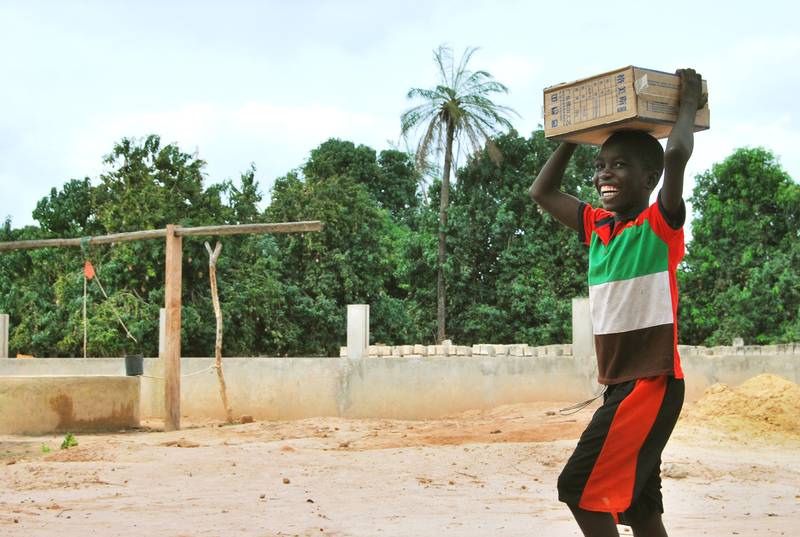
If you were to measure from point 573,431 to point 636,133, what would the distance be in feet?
24.2

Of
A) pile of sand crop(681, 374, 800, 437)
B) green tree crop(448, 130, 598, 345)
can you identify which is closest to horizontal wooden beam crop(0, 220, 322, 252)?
pile of sand crop(681, 374, 800, 437)

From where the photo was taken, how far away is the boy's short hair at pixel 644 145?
218 cm

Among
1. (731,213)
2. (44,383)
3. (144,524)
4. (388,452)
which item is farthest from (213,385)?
(731,213)

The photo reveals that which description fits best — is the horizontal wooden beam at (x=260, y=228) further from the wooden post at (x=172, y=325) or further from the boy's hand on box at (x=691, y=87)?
the boy's hand on box at (x=691, y=87)

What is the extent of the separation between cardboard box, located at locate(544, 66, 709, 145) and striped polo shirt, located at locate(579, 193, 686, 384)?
308 millimetres

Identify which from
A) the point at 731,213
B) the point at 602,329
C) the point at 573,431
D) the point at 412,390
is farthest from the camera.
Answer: the point at 731,213

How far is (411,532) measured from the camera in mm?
3801

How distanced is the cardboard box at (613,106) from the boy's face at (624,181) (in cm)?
10

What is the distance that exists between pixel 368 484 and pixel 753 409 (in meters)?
5.81

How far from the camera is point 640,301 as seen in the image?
2.04 m

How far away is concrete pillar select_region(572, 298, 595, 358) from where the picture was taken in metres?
11.0

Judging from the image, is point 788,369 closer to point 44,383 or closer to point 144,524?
point 144,524

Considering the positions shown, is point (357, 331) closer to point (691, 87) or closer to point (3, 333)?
point (3, 333)

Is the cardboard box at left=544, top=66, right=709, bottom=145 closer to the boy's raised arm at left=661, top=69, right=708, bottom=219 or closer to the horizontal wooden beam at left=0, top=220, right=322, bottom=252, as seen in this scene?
the boy's raised arm at left=661, top=69, right=708, bottom=219
